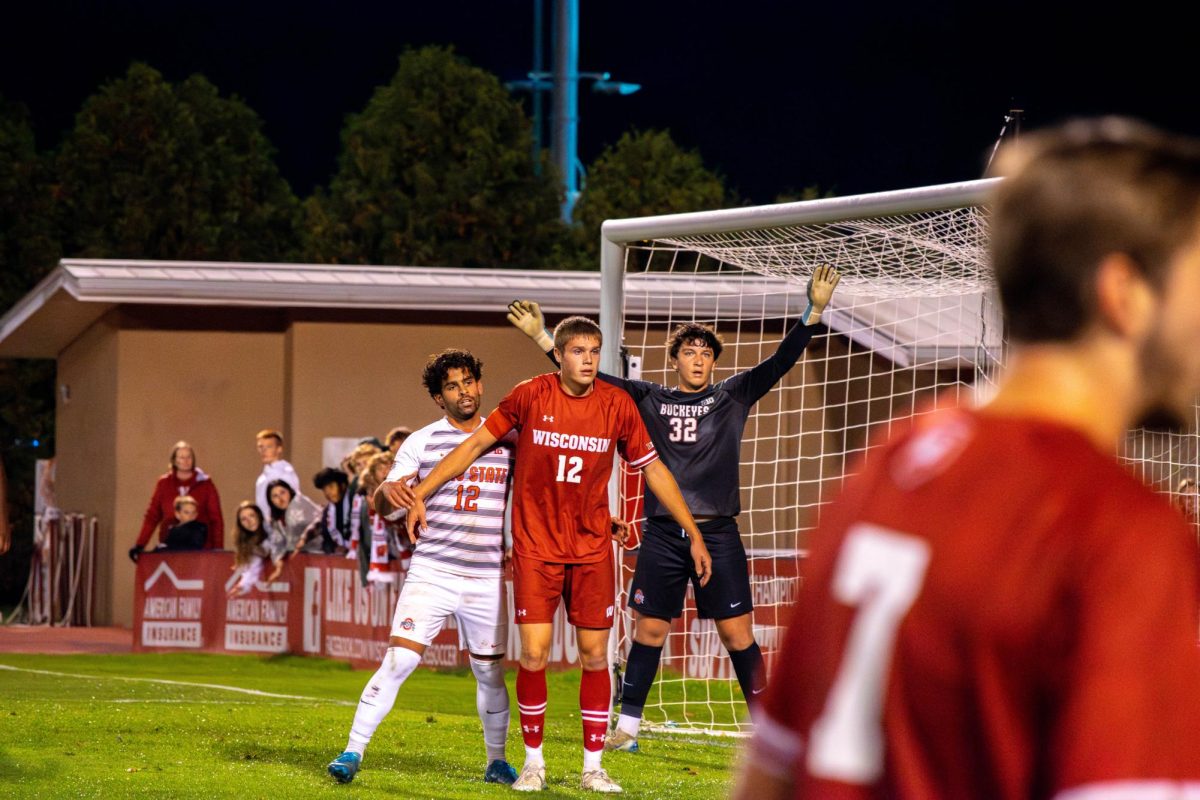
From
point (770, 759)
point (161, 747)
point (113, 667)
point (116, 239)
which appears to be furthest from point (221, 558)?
point (116, 239)

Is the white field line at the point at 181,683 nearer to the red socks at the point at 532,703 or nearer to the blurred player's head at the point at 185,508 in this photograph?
the blurred player's head at the point at 185,508

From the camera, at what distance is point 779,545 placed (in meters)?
19.2

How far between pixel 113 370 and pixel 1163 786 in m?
20.8

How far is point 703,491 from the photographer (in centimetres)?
882

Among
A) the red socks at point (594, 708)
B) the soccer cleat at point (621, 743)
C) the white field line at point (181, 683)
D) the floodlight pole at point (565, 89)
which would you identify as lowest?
the white field line at point (181, 683)

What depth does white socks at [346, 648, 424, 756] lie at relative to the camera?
7344mm

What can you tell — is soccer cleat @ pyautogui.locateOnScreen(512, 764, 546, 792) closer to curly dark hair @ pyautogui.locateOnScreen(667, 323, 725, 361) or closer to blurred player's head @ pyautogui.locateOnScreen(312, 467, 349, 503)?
curly dark hair @ pyautogui.locateOnScreen(667, 323, 725, 361)

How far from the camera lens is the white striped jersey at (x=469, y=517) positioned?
7.52 metres

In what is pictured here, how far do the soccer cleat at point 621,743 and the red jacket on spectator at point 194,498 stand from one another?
9.12 meters

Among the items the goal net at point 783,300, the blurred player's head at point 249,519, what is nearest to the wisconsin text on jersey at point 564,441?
the goal net at point 783,300

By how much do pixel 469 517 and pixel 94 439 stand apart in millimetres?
16270

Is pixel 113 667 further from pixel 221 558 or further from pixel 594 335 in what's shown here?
pixel 594 335

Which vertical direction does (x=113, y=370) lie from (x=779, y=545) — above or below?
above

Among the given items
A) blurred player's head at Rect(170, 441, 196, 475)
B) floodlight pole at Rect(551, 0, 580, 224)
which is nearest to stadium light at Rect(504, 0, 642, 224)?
floodlight pole at Rect(551, 0, 580, 224)
